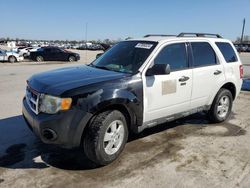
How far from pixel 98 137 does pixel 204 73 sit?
104 inches

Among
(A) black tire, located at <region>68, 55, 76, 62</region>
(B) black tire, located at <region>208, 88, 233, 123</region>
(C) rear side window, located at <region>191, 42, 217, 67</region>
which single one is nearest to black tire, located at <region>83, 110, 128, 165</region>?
(C) rear side window, located at <region>191, 42, 217, 67</region>

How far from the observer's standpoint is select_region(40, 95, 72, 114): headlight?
3698mm

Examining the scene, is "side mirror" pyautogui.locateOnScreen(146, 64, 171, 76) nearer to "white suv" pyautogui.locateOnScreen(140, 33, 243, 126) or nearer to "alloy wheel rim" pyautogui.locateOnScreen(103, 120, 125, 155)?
"white suv" pyautogui.locateOnScreen(140, 33, 243, 126)

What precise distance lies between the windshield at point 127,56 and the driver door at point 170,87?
0.22 metres

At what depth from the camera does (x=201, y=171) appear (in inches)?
157

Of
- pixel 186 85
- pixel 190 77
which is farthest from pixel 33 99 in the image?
pixel 190 77

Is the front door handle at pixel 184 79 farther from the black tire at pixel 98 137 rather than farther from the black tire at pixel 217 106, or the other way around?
the black tire at pixel 98 137

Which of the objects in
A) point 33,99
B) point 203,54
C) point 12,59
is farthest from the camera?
point 12,59

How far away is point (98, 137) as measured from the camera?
153 inches

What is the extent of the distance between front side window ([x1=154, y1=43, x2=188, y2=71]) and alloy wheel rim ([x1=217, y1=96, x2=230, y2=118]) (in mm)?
1561

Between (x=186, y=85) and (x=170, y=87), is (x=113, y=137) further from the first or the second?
(x=186, y=85)

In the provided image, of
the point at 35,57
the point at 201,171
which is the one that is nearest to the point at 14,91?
the point at 201,171

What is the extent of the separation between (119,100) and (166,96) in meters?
1.07

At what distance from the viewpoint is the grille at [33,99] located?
3908mm
